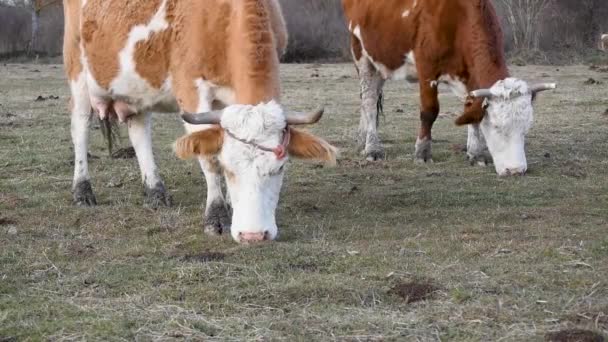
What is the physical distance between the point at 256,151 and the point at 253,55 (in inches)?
31.7

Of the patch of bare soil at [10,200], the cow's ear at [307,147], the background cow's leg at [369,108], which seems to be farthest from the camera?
the background cow's leg at [369,108]

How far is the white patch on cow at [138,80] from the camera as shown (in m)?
7.05

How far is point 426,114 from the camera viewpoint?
10.2 meters

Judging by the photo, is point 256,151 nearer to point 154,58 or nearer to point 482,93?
point 154,58

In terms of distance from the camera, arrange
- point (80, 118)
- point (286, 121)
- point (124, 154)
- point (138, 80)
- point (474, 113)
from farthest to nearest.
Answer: point (124, 154)
point (474, 113)
point (80, 118)
point (138, 80)
point (286, 121)

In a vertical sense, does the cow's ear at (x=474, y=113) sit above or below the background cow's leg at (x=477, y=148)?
above

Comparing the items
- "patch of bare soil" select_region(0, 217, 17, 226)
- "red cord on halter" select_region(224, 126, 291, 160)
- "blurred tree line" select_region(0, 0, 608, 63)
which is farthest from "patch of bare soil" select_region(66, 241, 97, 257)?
"blurred tree line" select_region(0, 0, 608, 63)

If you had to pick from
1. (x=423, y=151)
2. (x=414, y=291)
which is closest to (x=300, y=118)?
(x=414, y=291)

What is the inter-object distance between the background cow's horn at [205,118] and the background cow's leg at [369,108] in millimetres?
4828

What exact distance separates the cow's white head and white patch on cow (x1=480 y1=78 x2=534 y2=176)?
374cm

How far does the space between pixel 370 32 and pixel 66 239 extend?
19.6 feet

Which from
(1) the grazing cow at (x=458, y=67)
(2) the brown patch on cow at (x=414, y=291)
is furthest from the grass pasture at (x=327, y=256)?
(1) the grazing cow at (x=458, y=67)

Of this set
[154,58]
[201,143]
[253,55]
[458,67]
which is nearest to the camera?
[201,143]

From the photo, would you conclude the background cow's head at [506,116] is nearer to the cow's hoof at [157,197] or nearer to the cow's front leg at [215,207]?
the cow's hoof at [157,197]
